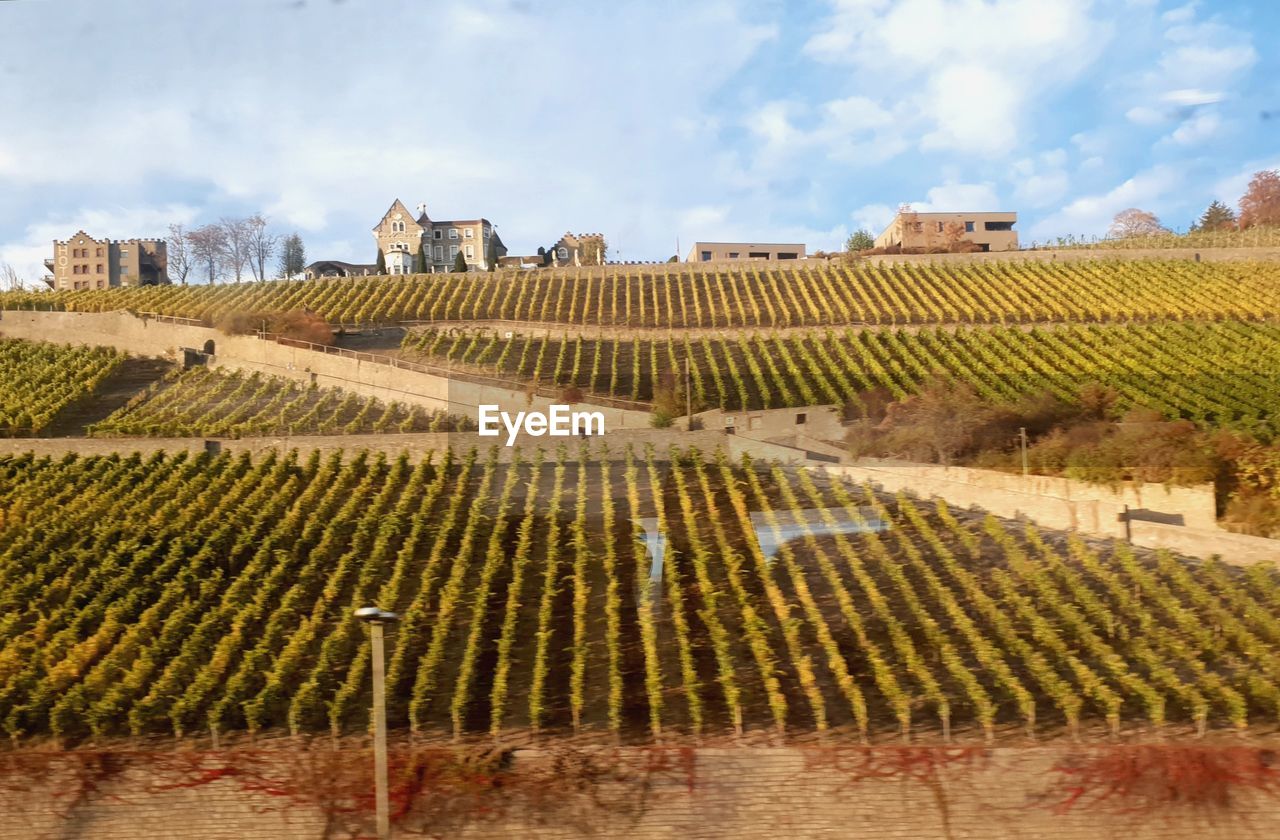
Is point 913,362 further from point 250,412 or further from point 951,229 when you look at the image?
point 951,229

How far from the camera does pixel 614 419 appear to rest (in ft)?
86.4

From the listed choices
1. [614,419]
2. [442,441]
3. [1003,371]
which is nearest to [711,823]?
[442,441]

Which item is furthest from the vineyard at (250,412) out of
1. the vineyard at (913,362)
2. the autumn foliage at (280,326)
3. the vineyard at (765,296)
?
the vineyard at (765,296)

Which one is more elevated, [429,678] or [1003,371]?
[1003,371]

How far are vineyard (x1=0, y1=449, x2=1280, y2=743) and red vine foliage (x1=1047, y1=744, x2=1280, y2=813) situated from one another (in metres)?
0.64

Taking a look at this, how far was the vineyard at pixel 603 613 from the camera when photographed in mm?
13477

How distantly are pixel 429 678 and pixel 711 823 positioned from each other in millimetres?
4402

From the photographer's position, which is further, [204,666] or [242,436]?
[242,436]

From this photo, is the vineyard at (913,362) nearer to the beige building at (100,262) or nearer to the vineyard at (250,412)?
the vineyard at (250,412)

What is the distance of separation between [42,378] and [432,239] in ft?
165

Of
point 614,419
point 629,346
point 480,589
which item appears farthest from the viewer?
point 629,346

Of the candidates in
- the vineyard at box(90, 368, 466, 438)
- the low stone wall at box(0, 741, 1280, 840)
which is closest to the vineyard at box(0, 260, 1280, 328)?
the vineyard at box(90, 368, 466, 438)

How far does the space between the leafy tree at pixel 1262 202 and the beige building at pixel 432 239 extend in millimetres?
48179

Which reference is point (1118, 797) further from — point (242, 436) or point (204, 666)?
point (242, 436)
